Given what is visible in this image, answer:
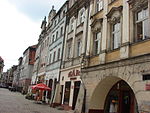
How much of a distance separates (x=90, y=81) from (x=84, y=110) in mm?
2260

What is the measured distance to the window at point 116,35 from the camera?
13.5 metres

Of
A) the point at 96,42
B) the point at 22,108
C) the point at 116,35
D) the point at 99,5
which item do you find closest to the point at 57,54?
the point at 22,108

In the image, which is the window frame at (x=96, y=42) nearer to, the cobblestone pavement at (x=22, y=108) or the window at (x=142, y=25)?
the window at (x=142, y=25)

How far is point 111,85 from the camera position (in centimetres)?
1484

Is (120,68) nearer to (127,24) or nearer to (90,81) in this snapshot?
(127,24)

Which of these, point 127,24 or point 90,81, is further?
point 90,81

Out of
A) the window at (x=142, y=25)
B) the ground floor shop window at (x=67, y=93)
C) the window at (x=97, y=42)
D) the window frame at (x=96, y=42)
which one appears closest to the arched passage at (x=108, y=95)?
the window frame at (x=96, y=42)

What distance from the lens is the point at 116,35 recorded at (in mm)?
13906

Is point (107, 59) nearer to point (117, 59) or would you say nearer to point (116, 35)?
point (117, 59)

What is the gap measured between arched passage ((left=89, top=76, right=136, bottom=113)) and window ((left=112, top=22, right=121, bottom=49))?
227 centimetres

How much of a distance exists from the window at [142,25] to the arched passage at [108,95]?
3.50 meters

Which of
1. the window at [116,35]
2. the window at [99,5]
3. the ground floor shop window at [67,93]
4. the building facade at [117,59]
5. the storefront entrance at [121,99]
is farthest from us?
the ground floor shop window at [67,93]

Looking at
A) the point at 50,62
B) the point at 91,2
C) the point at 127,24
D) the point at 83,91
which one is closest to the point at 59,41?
the point at 50,62

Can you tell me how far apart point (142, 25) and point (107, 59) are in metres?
3.57
